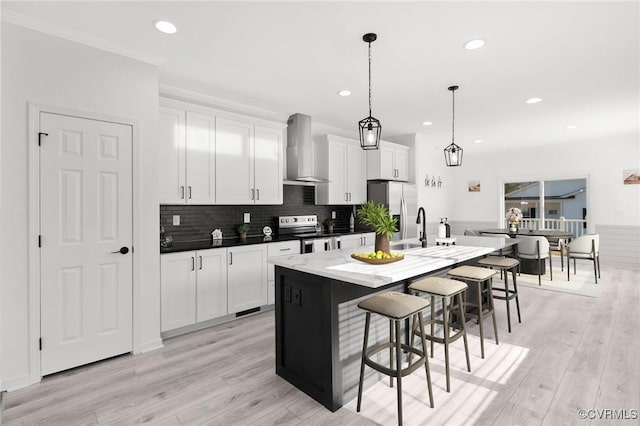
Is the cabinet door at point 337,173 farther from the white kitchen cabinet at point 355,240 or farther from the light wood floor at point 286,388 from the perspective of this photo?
the light wood floor at point 286,388

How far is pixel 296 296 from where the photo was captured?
2.37m

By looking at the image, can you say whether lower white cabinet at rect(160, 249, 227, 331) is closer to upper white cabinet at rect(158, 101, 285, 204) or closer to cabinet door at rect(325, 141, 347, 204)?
upper white cabinet at rect(158, 101, 285, 204)

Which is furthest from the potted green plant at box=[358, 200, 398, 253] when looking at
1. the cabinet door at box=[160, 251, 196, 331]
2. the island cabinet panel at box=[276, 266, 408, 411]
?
the cabinet door at box=[160, 251, 196, 331]

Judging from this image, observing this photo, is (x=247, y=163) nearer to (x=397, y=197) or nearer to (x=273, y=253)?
(x=273, y=253)

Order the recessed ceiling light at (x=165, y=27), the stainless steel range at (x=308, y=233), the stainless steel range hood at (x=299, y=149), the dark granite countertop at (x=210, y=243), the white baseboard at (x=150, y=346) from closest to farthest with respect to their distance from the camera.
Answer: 1. the recessed ceiling light at (x=165, y=27)
2. the white baseboard at (x=150, y=346)
3. the dark granite countertop at (x=210, y=243)
4. the stainless steel range at (x=308, y=233)
5. the stainless steel range hood at (x=299, y=149)

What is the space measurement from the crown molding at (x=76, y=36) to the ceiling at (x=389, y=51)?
4cm

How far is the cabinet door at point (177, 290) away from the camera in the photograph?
10.7ft

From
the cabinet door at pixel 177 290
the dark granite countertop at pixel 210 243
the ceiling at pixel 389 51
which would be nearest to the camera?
the ceiling at pixel 389 51

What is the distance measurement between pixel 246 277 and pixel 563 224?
23.9 ft

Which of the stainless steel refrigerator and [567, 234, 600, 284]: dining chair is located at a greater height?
the stainless steel refrigerator

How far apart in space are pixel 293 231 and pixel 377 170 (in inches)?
76.3

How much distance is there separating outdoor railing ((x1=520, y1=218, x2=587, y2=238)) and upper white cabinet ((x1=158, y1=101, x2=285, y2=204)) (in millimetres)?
6510

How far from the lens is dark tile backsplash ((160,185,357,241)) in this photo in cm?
398

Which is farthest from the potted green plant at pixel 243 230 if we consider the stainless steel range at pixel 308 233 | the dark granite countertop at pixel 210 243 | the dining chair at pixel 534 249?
the dining chair at pixel 534 249
